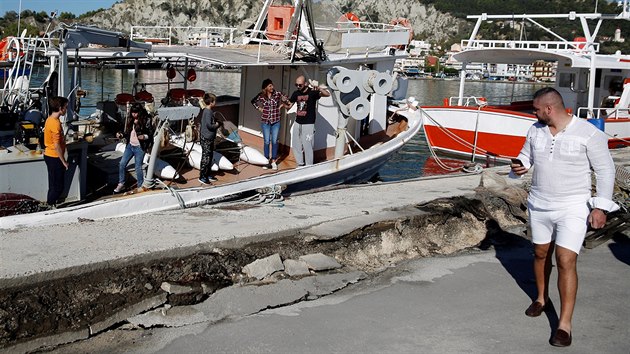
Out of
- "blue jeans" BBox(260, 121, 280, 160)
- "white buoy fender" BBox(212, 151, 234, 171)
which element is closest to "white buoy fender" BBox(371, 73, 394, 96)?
"blue jeans" BBox(260, 121, 280, 160)

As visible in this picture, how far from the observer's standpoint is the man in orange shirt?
775 centimetres

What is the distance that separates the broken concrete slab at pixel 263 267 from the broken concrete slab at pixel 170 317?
0.81m

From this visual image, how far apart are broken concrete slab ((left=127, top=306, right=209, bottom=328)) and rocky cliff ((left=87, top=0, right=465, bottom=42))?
815 cm

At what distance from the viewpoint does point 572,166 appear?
500 centimetres

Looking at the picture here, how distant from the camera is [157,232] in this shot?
22.9 ft

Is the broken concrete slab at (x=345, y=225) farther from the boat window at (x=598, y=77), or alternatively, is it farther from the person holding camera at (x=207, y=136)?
the boat window at (x=598, y=77)

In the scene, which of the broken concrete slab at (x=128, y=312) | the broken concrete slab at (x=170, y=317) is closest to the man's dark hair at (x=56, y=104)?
the broken concrete slab at (x=128, y=312)

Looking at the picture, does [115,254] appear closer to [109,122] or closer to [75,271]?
[75,271]

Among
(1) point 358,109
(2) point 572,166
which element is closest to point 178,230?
(2) point 572,166

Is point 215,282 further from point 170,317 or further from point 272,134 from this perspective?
point 272,134

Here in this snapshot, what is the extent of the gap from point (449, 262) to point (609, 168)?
2.50m

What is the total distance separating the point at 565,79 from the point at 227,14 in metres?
33.5

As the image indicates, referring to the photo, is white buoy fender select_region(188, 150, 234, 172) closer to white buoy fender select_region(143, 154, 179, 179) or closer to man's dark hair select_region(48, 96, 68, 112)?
white buoy fender select_region(143, 154, 179, 179)

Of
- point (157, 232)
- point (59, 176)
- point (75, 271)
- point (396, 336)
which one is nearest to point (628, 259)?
point (396, 336)
